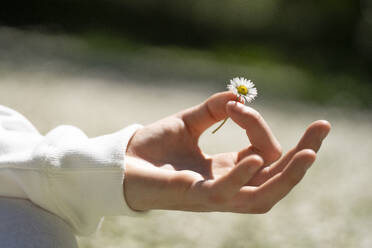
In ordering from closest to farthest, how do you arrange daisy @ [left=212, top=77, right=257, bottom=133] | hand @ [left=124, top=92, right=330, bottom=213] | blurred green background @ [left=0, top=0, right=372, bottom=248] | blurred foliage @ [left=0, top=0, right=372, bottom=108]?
hand @ [left=124, top=92, right=330, bottom=213]
daisy @ [left=212, top=77, right=257, bottom=133]
blurred green background @ [left=0, top=0, right=372, bottom=248]
blurred foliage @ [left=0, top=0, right=372, bottom=108]

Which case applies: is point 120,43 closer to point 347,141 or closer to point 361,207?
point 347,141

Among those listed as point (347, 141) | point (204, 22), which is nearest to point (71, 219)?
point (347, 141)

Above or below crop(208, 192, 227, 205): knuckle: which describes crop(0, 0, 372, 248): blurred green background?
above

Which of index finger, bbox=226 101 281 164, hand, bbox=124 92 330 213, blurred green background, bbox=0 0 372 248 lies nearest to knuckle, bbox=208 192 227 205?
hand, bbox=124 92 330 213

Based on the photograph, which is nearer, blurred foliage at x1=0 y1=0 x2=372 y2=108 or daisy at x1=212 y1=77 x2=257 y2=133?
daisy at x1=212 y1=77 x2=257 y2=133

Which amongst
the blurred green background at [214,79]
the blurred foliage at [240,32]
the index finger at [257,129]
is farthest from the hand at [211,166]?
the blurred foliage at [240,32]

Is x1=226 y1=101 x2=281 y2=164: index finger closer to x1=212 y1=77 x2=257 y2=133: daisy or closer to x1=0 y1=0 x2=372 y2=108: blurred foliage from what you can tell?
x1=212 y1=77 x2=257 y2=133: daisy

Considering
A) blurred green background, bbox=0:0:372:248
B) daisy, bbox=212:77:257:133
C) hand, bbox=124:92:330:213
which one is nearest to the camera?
hand, bbox=124:92:330:213

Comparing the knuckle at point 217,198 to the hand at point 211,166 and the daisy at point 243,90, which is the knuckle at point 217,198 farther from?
the daisy at point 243,90
